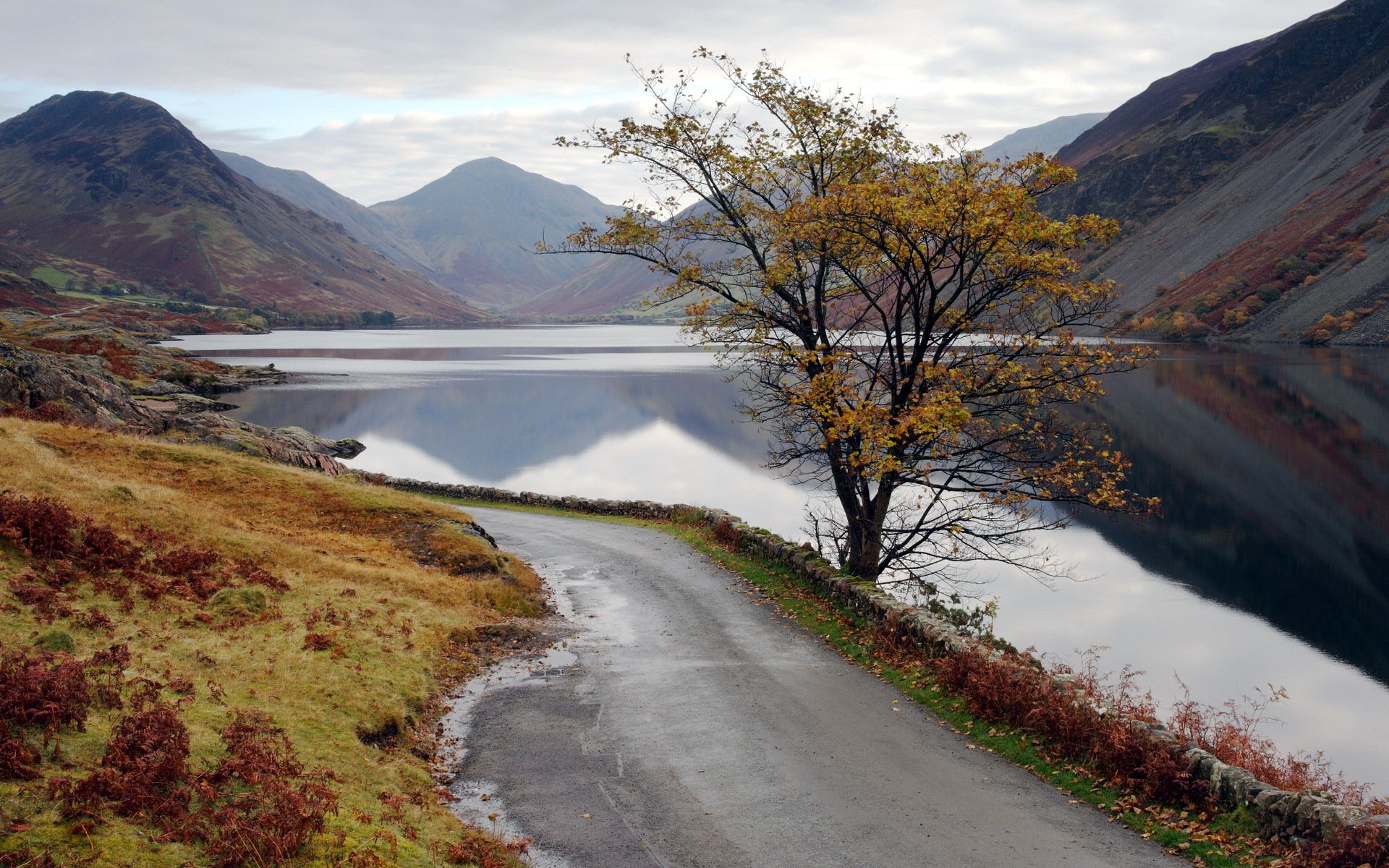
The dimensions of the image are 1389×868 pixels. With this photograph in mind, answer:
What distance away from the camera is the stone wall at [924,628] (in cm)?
1130

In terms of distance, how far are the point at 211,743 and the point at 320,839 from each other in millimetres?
2432

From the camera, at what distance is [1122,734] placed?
13805 mm

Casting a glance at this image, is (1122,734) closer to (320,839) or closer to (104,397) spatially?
(320,839)

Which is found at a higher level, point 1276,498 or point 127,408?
point 127,408

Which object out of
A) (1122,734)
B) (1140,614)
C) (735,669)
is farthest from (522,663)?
(1140,614)

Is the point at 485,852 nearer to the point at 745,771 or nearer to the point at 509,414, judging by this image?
the point at 745,771

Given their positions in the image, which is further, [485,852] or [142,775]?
[485,852]

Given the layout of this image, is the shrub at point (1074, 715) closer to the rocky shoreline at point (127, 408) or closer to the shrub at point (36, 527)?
the shrub at point (36, 527)

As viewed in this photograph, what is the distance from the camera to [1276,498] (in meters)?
53.7

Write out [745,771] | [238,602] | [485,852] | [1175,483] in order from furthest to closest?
[1175,483], [238,602], [745,771], [485,852]

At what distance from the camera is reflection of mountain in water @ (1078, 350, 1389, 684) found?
118ft

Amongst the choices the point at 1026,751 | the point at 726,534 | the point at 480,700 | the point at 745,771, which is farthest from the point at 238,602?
the point at 726,534

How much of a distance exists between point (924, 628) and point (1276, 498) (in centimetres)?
4435

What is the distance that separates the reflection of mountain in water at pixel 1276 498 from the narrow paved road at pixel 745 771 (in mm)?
21992
